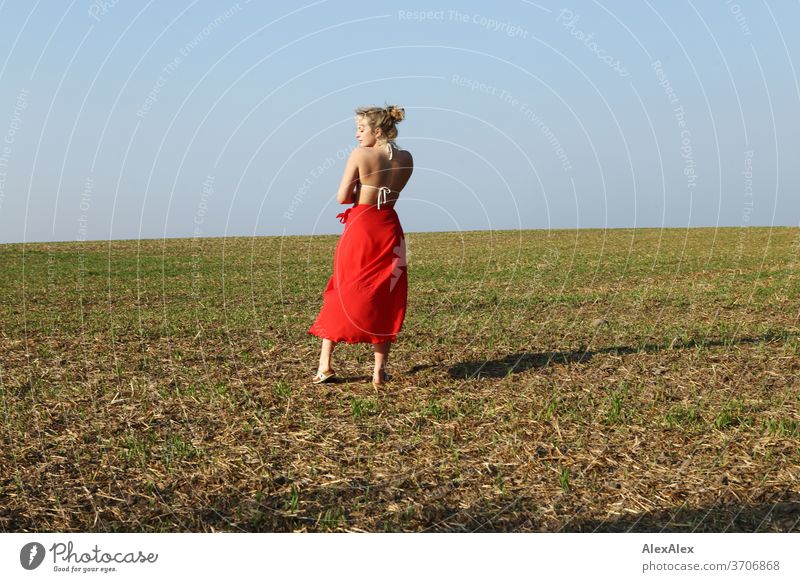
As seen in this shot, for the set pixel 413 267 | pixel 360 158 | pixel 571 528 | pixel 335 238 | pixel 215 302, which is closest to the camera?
pixel 571 528

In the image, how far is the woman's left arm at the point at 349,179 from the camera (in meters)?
7.74

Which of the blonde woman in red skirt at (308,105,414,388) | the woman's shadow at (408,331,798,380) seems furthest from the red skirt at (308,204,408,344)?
the woman's shadow at (408,331,798,380)

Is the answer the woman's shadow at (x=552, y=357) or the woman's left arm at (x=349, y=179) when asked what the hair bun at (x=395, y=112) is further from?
the woman's shadow at (x=552, y=357)

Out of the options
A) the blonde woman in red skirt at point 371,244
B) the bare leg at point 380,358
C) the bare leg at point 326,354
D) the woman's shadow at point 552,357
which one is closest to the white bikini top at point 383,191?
the blonde woman in red skirt at point 371,244

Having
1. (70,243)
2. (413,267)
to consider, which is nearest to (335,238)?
(70,243)

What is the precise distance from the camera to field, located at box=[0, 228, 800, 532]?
5336mm

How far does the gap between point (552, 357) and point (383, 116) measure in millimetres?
3886

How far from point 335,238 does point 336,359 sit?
112 feet

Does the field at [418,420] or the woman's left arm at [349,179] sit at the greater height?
the woman's left arm at [349,179]

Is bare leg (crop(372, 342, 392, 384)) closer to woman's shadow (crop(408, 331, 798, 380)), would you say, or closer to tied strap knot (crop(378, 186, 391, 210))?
woman's shadow (crop(408, 331, 798, 380))

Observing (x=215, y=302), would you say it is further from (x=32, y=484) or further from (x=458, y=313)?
(x=32, y=484)

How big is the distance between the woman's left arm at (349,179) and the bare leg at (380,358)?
60.8 inches

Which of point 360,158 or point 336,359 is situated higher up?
point 360,158

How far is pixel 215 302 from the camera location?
17188 millimetres
